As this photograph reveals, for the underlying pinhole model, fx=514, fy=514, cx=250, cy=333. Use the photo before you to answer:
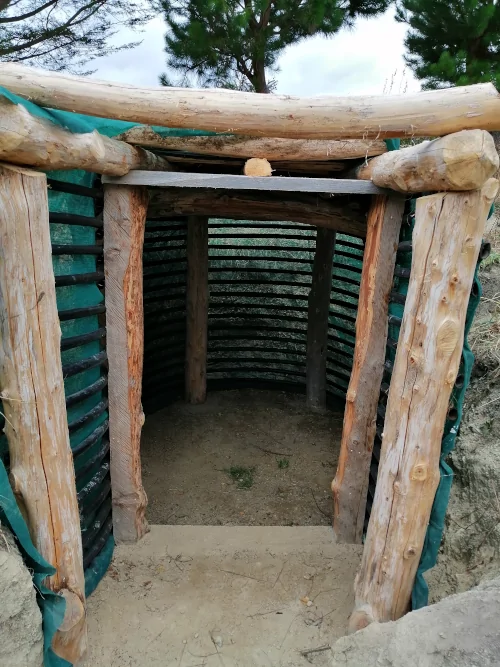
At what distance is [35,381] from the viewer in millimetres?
2123

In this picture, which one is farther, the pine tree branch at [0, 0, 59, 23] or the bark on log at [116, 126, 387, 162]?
the pine tree branch at [0, 0, 59, 23]

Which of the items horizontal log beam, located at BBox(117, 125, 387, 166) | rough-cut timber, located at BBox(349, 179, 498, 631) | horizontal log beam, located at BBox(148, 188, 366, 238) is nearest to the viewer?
rough-cut timber, located at BBox(349, 179, 498, 631)

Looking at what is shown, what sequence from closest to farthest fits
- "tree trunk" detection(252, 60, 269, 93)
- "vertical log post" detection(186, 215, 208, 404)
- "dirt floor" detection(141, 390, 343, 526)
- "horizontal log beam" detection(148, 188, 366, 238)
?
"horizontal log beam" detection(148, 188, 366, 238) < "dirt floor" detection(141, 390, 343, 526) < "vertical log post" detection(186, 215, 208, 404) < "tree trunk" detection(252, 60, 269, 93)

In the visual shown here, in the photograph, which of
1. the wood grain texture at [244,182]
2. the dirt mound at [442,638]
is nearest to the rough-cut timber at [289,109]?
the wood grain texture at [244,182]

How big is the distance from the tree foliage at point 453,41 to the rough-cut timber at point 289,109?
449 cm

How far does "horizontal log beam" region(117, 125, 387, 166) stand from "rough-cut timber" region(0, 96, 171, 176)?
128mm

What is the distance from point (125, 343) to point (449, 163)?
200 centimetres

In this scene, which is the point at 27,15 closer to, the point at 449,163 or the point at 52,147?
the point at 52,147

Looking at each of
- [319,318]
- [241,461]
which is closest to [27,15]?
[319,318]

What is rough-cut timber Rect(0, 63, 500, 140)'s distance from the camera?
1.98 metres

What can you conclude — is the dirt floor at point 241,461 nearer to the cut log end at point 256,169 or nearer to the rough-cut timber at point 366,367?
the rough-cut timber at point 366,367

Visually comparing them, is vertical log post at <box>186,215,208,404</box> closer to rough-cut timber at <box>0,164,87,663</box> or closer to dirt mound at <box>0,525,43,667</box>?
rough-cut timber at <box>0,164,87,663</box>

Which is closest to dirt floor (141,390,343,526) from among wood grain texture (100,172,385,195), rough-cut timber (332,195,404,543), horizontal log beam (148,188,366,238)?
rough-cut timber (332,195,404,543)

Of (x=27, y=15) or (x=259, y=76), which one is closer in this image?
(x=27, y=15)
